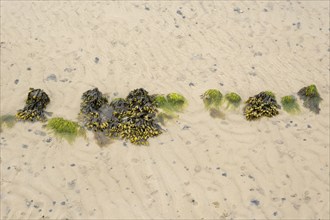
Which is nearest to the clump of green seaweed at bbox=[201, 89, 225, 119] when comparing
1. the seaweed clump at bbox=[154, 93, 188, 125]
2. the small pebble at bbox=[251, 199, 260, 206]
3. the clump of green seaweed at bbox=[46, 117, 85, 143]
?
the seaweed clump at bbox=[154, 93, 188, 125]

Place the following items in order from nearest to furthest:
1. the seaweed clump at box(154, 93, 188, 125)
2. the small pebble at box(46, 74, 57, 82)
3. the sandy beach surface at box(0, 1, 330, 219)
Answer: the sandy beach surface at box(0, 1, 330, 219), the seaweed clump at box(154, 93, 188, 125), the small pebble at box(46, 74, 57, 82)

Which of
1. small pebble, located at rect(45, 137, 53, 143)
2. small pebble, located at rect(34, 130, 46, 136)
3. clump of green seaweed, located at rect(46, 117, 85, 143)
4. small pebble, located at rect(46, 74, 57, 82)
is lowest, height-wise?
small pebble, located at rect(45, 137, 53, 143)

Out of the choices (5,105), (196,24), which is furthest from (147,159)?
(196,24)

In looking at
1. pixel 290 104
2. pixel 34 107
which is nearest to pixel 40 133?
pixel 34 107

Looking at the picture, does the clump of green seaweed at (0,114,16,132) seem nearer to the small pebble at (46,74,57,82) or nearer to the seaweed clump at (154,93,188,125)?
the small pebble at (46,74,57,82)

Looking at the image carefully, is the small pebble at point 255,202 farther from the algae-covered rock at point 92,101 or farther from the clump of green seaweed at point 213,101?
the algae-covered rock at point 92,101
